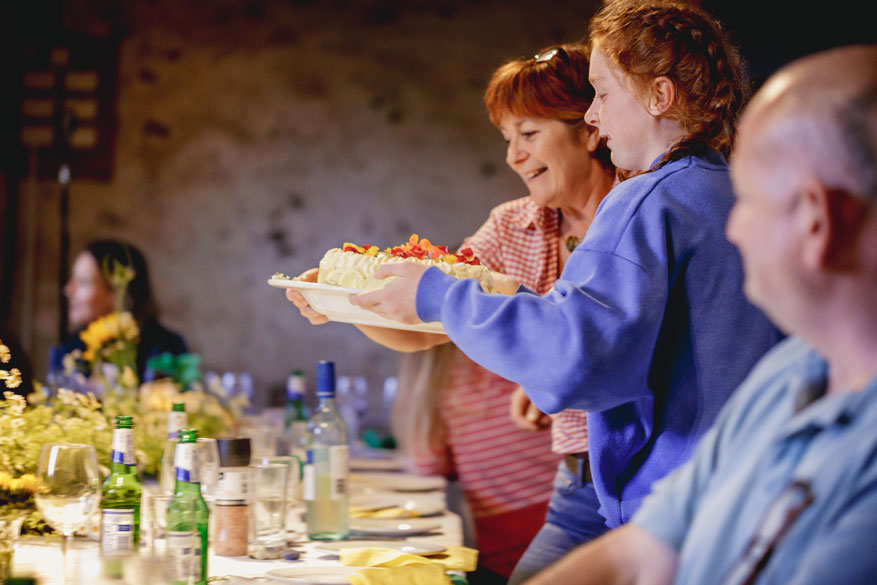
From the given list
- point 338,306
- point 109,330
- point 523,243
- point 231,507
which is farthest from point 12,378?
point 109,330

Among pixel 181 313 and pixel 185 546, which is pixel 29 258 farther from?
pixel 185 546

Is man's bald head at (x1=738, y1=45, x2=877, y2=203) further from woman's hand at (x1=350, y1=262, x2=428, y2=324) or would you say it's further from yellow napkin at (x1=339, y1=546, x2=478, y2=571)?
yellow napkin at (x1=339, y1=546, x2=478, y2=571)

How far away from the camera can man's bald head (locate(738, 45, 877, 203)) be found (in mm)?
693

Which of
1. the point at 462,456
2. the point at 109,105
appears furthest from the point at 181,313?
the point at 462,456

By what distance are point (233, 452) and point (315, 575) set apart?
304 mm

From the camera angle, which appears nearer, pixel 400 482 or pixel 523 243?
pixel 523 243

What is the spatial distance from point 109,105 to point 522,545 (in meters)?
3.97

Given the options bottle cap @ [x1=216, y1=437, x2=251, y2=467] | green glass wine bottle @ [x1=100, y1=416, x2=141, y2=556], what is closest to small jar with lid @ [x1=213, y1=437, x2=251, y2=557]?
bottle cap @ [x1=216, y1=437, x2=251, y2=467]

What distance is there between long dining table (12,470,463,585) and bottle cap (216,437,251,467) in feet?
0.53

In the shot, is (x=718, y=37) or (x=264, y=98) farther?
(x=264, y=98)

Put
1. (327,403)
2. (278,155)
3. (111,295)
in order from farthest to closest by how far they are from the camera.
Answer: (278,155), (111,295), (327,403)

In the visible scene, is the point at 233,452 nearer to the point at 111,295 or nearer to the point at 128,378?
the point at 128,378

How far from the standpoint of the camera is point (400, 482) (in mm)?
2477

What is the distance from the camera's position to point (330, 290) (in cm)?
156
